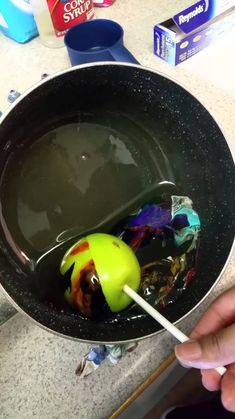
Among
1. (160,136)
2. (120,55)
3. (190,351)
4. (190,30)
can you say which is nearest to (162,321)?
(190,351)

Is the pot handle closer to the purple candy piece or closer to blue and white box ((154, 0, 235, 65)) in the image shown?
blue and white box ((154, 0, 235, 65))

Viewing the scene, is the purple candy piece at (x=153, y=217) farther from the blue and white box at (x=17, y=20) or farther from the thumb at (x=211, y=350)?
the blue and white box at (x=17, y=20)

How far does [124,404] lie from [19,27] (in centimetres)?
69

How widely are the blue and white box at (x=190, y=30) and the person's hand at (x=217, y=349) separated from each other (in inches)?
18.6

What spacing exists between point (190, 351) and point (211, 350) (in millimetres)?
19

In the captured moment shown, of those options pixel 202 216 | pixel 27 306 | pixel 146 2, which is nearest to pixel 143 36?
pixel 146 2

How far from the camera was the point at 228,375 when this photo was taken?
385 mm

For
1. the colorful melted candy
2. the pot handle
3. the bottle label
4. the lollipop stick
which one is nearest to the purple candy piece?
the colorful melted candy

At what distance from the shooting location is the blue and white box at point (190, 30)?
0.67m

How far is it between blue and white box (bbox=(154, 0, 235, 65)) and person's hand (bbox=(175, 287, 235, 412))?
472 millimetres

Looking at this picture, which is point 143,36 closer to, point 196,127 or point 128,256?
point 196,127

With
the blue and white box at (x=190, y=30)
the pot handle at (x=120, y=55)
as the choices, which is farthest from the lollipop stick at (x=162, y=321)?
the blue and white box at (x=190, y=30)

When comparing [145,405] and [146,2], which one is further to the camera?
[146,2]

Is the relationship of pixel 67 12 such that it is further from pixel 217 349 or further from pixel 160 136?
pixel 217 349
